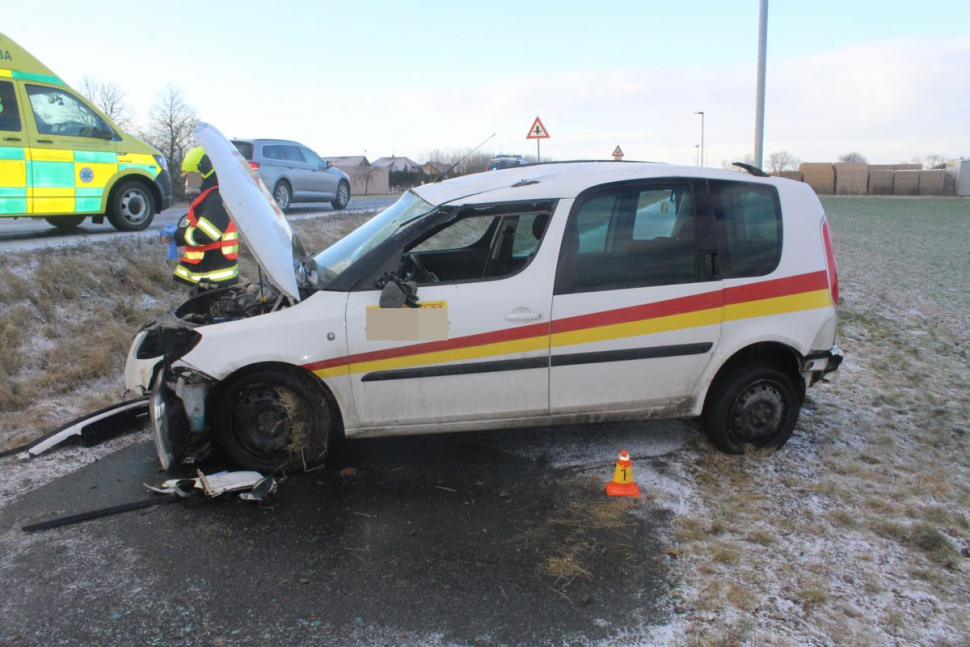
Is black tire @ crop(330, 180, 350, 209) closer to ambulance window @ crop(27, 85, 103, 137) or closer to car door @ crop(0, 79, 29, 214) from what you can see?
ambulance window @ crop(27, 85, 103, 137)

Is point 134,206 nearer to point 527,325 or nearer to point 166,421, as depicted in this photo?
point 166,421

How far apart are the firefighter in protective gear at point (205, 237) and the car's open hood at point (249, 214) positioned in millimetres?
1630

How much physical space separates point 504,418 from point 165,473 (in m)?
2.01

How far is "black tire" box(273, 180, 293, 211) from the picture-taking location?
574 inches

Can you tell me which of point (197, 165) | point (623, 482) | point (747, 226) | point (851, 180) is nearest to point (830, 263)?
point (747, 226)

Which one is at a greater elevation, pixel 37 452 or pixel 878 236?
pixel 878 236

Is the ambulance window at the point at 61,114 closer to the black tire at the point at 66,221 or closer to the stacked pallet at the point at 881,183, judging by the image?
the black tire at the point at 66,221

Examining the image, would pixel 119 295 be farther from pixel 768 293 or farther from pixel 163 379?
pixel 768 293

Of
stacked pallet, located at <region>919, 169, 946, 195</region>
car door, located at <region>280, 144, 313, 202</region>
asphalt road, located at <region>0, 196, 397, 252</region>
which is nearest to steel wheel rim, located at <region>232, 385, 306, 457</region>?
asphalt road, located at <region>0, 196, 397, 252</region>

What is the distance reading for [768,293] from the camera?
4.13m

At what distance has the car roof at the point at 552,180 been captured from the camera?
4062 mm

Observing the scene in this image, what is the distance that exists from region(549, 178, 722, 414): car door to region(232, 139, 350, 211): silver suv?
1112 cm

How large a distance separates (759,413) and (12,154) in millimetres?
8313

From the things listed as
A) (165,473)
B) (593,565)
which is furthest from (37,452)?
(593,565)
